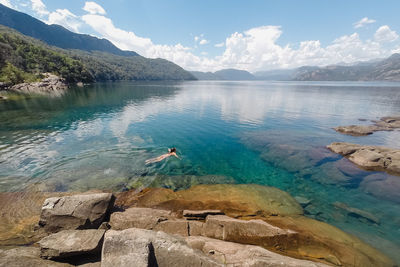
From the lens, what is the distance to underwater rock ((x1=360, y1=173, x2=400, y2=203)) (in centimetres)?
1547

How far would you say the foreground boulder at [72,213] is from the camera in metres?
9.51

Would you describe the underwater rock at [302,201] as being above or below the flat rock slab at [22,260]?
below

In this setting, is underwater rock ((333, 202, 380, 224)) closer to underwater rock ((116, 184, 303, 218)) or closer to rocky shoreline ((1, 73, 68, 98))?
underwater rock ((116, 184, 303, 218))

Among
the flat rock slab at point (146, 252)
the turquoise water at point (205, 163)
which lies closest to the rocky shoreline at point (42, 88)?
the turquoise water at point (205, 163)

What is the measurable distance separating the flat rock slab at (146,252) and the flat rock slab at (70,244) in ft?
3.67

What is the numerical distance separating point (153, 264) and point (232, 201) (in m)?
8.98

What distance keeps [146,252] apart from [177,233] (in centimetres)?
378

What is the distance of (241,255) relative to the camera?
297 inches

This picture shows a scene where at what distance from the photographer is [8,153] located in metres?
20.3

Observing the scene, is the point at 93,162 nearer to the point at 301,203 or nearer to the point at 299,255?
the point at 299,255

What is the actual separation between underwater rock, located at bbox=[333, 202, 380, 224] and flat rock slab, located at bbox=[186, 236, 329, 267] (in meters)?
9.54

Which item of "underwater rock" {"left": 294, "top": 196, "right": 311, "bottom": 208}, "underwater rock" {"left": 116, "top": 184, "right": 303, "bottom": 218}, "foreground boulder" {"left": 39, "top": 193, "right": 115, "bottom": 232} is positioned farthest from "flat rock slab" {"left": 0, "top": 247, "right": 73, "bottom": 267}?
"underwater rock" {"left": 294, "top": 196, "right": 311, "bottom": 208}

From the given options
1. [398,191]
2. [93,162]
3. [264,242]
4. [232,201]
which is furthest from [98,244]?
[398,191]

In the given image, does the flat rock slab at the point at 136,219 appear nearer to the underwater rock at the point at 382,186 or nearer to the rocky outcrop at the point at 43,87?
the underwater rock at the point at 382,186
